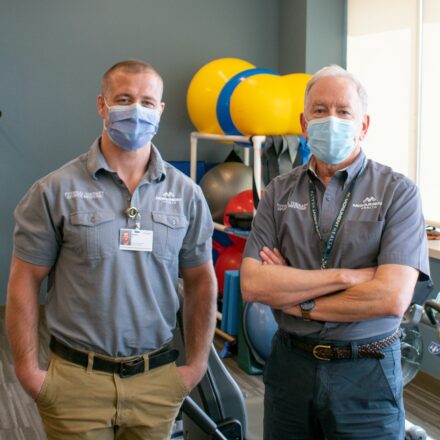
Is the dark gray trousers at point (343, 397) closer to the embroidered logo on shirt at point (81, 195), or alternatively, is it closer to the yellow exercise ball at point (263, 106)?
the embroidered logo on shirt at point (81, 195)

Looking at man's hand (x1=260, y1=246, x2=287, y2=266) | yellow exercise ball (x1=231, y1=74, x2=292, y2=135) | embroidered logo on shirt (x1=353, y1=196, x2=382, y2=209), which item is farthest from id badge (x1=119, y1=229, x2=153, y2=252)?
yellow exercise ball (x1=231, y1=74, x2=292, y2=135)

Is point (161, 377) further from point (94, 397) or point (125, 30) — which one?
point (125, 30)

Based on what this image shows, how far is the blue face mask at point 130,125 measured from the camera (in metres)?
1.80

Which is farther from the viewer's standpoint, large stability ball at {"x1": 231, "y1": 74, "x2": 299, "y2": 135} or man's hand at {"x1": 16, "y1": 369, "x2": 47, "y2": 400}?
large stability ball at {"x1": 231, "y1": 74, "x2": 299, "y2": 135}

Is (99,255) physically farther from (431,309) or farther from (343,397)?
(431,309)

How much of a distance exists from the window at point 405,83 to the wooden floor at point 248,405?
1.09m

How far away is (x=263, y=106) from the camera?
413 centimetres

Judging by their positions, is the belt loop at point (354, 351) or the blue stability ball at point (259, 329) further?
the blue stability ball at point (259, 329)

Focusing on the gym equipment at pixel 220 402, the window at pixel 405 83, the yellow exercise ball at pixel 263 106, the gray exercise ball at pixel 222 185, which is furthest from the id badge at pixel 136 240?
the gray exercise ball at pixel 222 185

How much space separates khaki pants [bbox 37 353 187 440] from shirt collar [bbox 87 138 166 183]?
1.71 ft

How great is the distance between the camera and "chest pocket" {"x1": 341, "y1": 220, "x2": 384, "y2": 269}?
1.79 m

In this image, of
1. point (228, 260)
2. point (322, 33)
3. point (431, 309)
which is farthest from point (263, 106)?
point (431, 309)

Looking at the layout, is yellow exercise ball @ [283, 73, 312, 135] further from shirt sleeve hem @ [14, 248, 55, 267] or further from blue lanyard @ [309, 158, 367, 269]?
shirt sleeve hem @ [14, 248, 55, 267]

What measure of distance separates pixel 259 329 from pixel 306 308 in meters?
1.49
